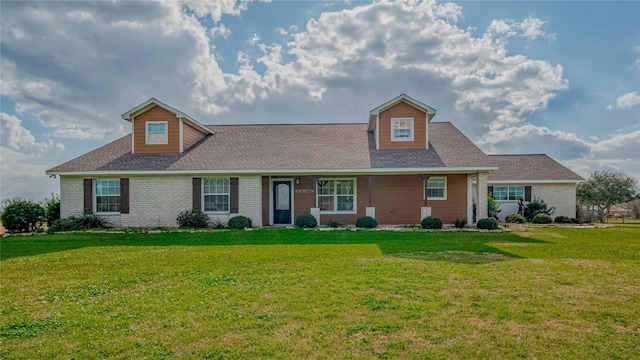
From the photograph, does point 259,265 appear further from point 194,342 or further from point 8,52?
point 8,52

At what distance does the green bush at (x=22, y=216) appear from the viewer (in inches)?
628

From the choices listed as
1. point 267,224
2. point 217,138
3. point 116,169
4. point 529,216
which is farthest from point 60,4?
point 529,216

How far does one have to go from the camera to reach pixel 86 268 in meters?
7.78

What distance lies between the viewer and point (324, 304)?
5047 millimetres

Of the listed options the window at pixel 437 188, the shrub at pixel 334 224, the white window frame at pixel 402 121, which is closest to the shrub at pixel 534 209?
the window at pixel 437 188

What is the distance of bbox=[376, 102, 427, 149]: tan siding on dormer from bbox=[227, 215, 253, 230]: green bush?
7.42 m

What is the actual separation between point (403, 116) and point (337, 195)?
5134 millimetres

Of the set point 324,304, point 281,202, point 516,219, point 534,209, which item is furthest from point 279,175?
point 534,209

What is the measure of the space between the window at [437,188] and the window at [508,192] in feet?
20.4

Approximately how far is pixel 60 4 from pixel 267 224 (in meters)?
11.5

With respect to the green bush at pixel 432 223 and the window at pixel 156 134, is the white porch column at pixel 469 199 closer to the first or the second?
the green bush at pixel 432 223

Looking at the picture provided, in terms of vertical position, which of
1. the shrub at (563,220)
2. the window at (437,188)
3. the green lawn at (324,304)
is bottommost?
the shrub at (563,220)

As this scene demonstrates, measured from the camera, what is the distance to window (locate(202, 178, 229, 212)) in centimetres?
1659

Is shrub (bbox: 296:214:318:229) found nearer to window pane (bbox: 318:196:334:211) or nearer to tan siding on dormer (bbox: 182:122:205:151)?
window pane (bbox: 318:196:334:211)
